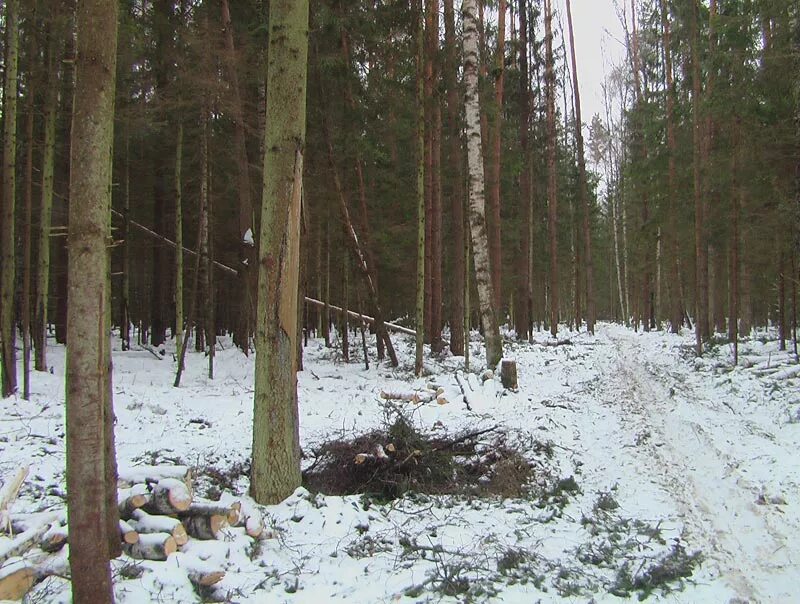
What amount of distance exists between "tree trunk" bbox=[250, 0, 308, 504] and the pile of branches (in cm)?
80

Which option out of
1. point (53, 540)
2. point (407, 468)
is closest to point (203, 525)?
point (53, 540)

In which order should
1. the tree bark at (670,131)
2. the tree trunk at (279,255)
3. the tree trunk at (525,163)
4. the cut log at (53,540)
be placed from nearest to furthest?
1. the cut log at (53,540)
2. the tree trunk at (279,255)
3. the tree bark at (670,131)
4. the tree trunk at (525,163)

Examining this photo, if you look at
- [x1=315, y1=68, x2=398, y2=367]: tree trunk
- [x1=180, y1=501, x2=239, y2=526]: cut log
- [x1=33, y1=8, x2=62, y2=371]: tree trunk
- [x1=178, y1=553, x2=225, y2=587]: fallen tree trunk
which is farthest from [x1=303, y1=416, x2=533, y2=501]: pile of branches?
[x1=315, y1=68, x2=398, y2=367]: tree trunk

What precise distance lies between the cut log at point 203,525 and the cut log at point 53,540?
0.85 metres

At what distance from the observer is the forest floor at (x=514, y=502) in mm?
3996

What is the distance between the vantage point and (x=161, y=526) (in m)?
4.34

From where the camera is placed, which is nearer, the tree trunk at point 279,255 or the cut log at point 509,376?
the tree trunk at point 279,255

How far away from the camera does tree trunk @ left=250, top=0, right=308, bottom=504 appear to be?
209 inches

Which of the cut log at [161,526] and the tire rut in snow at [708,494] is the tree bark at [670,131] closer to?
the tire rut in snow at [708,494]

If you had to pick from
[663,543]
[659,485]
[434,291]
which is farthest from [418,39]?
[663,543]

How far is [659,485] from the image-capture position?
5938 millimetres

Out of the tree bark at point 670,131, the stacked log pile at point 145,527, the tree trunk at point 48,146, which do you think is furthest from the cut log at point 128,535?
the tree bark at point 670,131

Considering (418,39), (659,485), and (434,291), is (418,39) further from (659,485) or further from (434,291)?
(659,485)

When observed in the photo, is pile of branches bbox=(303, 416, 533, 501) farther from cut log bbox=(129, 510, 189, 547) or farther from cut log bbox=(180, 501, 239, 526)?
cut log bbox=(129, 510, 189, 547)
